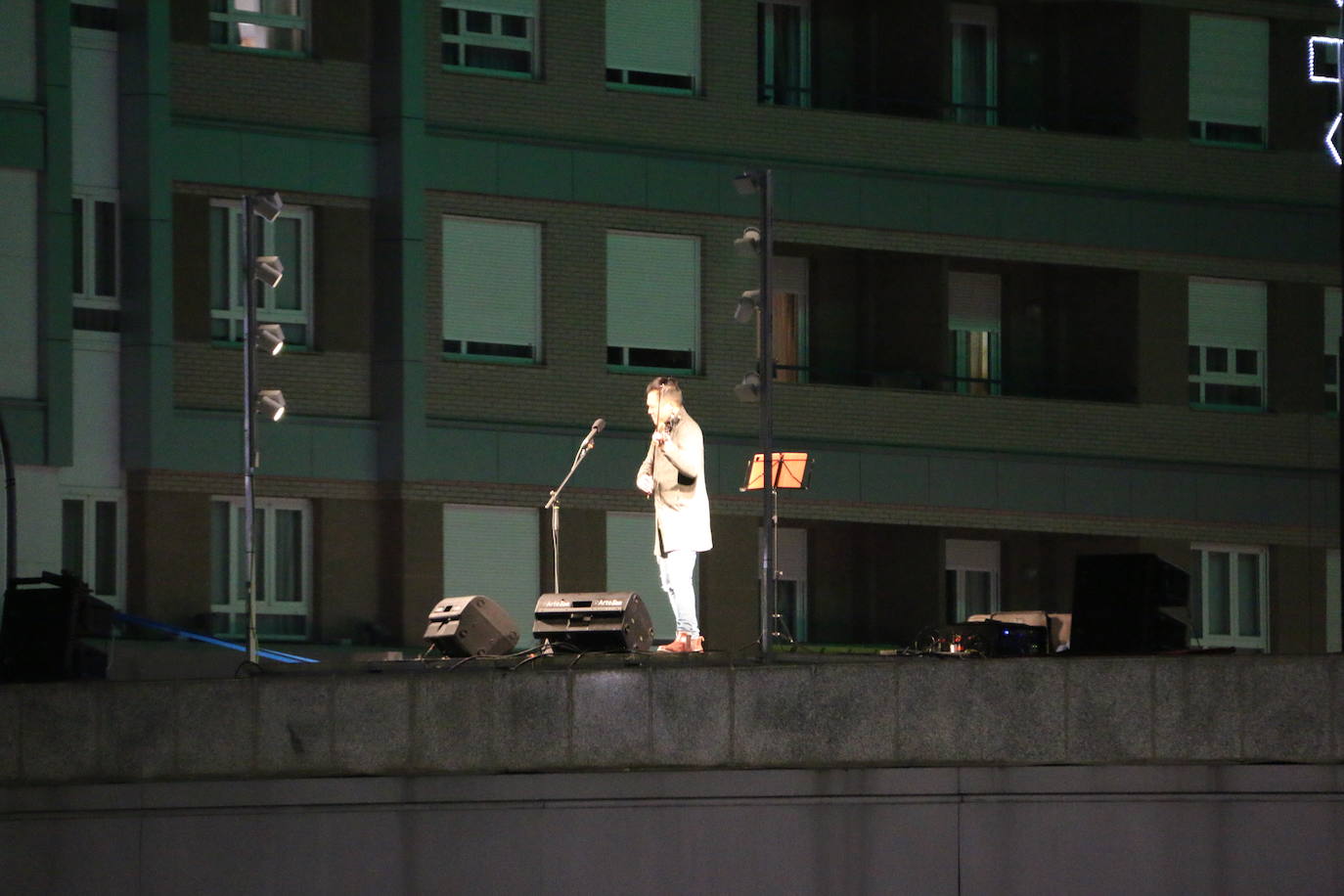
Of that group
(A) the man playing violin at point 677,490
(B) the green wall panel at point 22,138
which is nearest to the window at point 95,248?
(B) the green wall panel at point 22,138

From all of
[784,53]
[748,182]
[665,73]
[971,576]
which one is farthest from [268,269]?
[971,576]

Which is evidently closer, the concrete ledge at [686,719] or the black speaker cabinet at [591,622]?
the concrete ledge at [686,719]

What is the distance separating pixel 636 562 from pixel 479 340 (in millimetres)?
2926

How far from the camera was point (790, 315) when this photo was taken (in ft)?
103

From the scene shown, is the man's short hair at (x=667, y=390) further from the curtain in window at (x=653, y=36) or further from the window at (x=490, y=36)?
the curtain in window at (x=653, y=36)

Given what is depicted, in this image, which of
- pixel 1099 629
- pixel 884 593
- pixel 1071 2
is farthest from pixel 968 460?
pixel 1099 629

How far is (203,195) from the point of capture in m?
27.9

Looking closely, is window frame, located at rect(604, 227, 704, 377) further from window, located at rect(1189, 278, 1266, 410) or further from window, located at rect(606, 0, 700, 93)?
window, located at rect(1189, 278, 1266, 410)

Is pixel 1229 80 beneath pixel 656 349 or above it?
above

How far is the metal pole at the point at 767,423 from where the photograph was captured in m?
19.9

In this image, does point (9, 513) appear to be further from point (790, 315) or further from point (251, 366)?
point (790, 315)

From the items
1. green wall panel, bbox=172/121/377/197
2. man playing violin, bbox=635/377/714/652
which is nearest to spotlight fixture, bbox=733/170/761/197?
man playing violin, bbox=635/377/714/652

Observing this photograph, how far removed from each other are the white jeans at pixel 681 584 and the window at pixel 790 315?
10818 millimetres

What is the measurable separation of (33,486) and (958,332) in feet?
37.0
